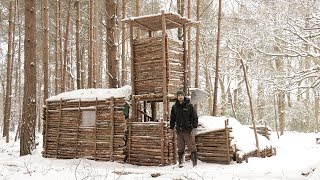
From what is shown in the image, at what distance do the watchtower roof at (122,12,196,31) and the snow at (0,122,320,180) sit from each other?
11.3 ft

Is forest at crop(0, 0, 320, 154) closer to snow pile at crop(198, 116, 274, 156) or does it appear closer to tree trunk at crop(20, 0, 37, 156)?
tree trunk at crop(20, 0, 37, 156)

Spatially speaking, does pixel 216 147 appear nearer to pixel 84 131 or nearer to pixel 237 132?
pixel 237 132

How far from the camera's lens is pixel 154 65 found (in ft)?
38.5

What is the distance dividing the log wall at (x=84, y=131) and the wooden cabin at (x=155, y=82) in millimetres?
468

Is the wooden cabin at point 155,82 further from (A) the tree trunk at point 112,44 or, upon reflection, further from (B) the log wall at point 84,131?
(A) the tree trunk at point 112,44

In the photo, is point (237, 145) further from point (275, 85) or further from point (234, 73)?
point (234, 73)

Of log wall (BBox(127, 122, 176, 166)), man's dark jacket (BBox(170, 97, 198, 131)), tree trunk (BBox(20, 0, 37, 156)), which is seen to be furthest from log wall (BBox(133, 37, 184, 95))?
tree trunk (BBox(20, 0, 37, 156))

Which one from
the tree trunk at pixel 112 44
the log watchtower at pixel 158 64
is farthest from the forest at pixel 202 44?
the log watchtower at pixel 158 64

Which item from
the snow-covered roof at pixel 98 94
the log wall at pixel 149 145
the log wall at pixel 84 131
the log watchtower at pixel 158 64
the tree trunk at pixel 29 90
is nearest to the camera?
the log wall at pixel 149 145

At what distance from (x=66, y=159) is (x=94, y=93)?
8.44ft

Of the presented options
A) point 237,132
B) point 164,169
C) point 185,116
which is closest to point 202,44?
point 237,132

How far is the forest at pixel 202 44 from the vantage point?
1182 centimetres

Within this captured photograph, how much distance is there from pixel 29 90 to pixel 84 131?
2.37 metres

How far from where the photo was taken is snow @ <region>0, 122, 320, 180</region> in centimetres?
652
